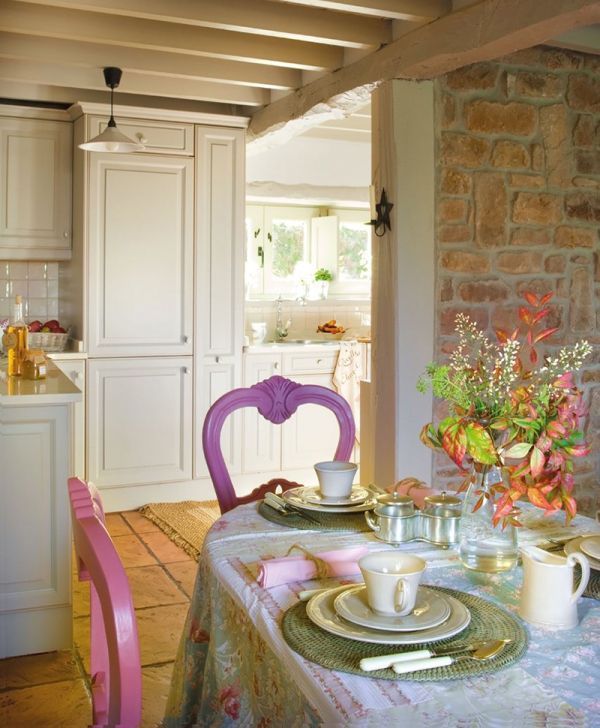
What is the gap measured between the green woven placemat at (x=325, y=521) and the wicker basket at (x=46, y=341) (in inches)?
134

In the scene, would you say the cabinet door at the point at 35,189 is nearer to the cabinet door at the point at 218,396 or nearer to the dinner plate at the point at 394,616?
the cabinet door at the point at 218,396

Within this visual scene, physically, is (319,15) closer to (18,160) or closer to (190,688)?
(18,160)

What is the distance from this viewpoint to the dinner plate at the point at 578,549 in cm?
159

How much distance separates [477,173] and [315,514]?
7.77ft

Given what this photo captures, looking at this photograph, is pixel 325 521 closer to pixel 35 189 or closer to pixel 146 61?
pixel 146 61

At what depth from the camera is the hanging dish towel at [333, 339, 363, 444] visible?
5.86 m

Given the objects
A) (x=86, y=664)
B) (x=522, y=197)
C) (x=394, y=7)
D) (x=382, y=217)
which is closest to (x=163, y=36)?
(x=394, y=7)

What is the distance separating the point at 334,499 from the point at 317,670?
0.86 m

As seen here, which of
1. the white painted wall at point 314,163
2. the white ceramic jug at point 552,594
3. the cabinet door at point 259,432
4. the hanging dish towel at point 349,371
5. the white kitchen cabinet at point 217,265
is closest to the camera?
the white ceramic jug at point 552,594

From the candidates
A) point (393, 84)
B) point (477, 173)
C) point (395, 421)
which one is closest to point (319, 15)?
point (393, 84)

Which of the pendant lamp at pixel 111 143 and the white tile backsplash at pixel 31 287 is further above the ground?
the pendant lamp at pixel 111 143

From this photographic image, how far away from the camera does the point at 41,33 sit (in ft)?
12.5

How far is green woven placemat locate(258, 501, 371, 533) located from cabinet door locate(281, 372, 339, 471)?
3.66 metres

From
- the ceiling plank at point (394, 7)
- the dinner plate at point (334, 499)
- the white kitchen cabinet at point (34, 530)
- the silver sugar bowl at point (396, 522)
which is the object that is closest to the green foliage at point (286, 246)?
the ceiling plank at point (394, 7)
